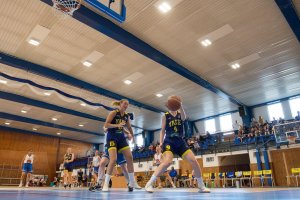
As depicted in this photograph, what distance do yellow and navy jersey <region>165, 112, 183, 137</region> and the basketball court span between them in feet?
0.06

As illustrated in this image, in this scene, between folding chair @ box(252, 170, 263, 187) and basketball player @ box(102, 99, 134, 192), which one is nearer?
basketball player @ box(102, 99, 134, 192)

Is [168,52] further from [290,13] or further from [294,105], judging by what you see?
[294,105]

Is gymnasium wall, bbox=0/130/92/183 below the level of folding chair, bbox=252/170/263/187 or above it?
above

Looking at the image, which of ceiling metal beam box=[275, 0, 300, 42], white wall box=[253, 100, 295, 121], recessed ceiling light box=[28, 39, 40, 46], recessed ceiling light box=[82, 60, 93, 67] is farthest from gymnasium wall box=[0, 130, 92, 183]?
ceiling metal beam box=[275, 0, 300, 42]

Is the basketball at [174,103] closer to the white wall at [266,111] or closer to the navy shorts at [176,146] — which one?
the navy shorts at [176,146]

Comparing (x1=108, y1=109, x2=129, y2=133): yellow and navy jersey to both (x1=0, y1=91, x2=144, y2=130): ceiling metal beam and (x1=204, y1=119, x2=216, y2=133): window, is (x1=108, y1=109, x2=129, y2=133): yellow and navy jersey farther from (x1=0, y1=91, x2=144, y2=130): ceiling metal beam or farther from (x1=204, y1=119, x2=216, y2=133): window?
(x1=204, y1=119, x2=216, y2=133): window

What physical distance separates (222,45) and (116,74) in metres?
6.25

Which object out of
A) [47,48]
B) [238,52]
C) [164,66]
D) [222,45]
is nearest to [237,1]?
Answer: [222,45]

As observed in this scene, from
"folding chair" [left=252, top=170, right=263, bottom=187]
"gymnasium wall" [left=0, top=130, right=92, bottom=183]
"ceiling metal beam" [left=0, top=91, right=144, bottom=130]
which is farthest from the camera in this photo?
"gymnasium wall" [left=0, top=130, right=92, bottom=183]

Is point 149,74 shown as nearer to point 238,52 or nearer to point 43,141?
point 238,52

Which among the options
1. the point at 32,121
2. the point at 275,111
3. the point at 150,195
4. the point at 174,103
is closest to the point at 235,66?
the point at 275,111

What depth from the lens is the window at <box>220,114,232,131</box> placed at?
20.9 meters

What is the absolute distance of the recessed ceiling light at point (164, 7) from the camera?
8.70 meters

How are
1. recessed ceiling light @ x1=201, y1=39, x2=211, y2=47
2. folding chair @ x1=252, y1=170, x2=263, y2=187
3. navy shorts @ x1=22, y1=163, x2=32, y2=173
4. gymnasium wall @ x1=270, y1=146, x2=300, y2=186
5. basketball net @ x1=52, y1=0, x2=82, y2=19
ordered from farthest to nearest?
→ gymnasium wall @ x1=270, y1=146, x2=300, y2=186 < folding chair @ x1=252, y1=170, x2=263, y2=187 < navy shorts @ x1=22, y1=163, x2=32, y2=173 < recessed ceiling light @ x1=201, y1=39, x2=211, y2=47 < basketball net @ x1=52, y1=0, x2=82, y2=19
